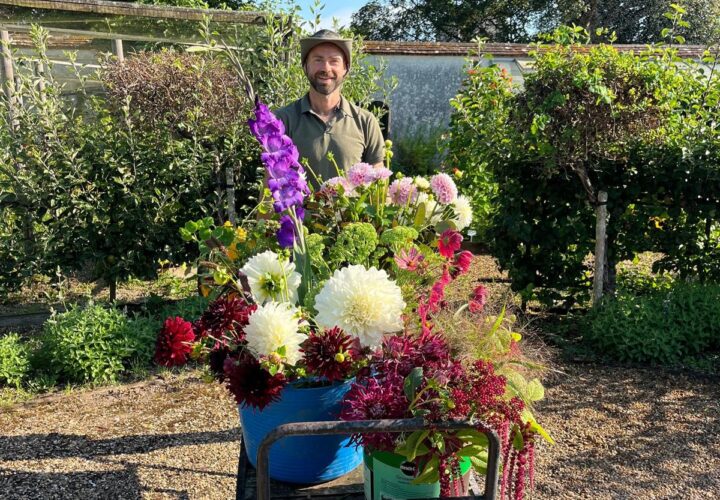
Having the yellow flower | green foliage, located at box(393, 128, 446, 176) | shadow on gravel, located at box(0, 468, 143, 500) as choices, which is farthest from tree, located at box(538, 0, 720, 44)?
the yellow flower

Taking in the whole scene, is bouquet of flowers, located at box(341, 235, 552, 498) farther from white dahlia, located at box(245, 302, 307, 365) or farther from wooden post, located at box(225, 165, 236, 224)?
wooden post, located at box(225, 165, 236, 224)

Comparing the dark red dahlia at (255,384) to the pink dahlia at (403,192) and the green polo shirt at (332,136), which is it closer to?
the pink dahlia at (403,192)

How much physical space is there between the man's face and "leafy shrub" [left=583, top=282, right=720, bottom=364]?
8.23 feet

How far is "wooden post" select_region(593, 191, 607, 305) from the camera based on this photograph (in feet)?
14.3

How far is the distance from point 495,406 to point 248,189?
13.0 feet

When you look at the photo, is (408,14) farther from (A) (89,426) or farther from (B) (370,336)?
(B) (370,336)

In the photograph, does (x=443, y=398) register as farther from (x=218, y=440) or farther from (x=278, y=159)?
(x=218, y=440)

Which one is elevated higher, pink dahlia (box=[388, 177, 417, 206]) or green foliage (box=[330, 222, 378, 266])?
pink dahlia (box=[388, 177, 417, 206])

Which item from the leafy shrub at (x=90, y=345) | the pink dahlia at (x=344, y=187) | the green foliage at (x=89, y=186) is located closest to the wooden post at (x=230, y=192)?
the green foliage at (x=89, y=186)

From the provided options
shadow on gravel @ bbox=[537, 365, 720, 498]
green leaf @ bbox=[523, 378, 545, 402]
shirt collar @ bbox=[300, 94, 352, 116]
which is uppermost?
shirt collar @ bbox=[300, 94, 352, 116]

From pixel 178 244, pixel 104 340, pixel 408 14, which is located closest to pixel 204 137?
pixel 178 244

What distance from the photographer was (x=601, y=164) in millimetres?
4363

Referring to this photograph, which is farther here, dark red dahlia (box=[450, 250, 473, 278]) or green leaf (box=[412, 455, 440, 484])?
dark red dahlia (box=[450, 250, 473, 278])

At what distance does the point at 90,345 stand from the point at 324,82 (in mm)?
2297
